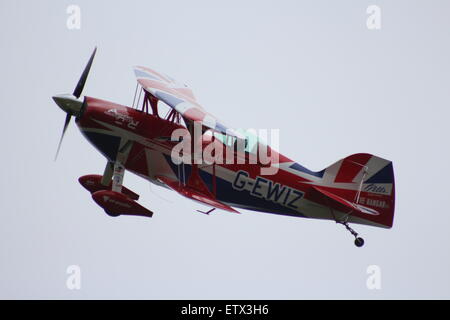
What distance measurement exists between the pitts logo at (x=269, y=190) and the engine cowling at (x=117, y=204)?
1.99 meters

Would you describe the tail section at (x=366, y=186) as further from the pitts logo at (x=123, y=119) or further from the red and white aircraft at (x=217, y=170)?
the pitts logo at (x=123, y=119)

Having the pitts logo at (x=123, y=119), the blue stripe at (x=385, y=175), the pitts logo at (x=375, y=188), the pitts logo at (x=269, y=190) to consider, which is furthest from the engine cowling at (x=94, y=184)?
the blue stripe at (x=385, y=175)

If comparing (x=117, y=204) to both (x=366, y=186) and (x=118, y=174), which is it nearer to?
(x=118, y=174)

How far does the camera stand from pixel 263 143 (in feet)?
58.9

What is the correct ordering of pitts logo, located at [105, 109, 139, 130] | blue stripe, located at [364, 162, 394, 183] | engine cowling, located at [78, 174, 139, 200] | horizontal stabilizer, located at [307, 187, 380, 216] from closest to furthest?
pitts logo, located at [105, 109, 139, 130] → horizontal stabilizer, located at [307, 187, 380, 216] → blue stripe, located at [364, 162, 394, 183] → engine cowling, located at [78, 174, 139, 200]

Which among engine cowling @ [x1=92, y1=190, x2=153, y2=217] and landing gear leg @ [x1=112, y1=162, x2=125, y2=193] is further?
landing gear leg @ [x1=112, y1=162, x2=125, y2=193]

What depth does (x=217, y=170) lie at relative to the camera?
1769cm

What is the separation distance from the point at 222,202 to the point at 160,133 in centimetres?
192

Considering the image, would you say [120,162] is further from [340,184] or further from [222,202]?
[340,184]

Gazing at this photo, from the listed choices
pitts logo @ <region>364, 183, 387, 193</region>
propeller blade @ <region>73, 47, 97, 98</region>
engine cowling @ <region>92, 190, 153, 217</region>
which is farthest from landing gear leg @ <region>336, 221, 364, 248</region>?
propeller blade @ <region>73, 47, 97, 98</region>

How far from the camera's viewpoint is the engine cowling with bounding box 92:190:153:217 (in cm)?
1739

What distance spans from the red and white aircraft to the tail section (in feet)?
0.07

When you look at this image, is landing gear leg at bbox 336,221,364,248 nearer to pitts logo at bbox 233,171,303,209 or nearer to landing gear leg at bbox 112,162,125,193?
pitts logo at bbox 233,171,303,209

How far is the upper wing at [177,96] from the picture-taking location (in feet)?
54.0
